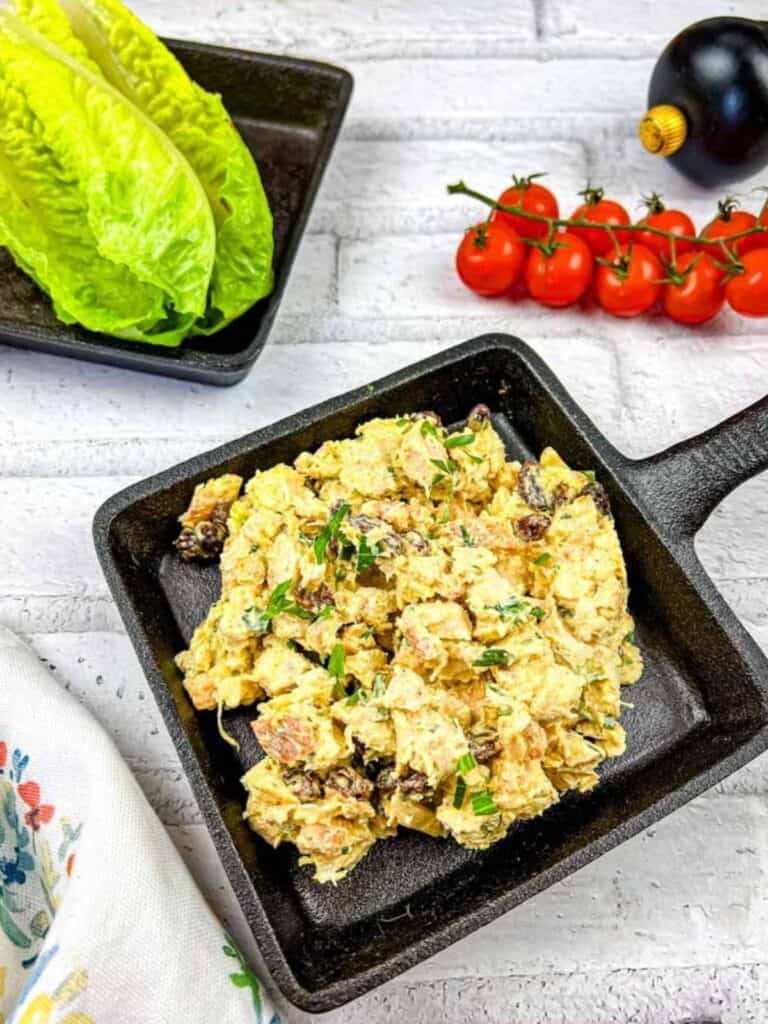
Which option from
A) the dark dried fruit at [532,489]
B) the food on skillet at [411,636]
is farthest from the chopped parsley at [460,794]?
the dark dried fruit at [532,489]

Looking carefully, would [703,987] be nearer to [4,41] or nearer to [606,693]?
[606,693]

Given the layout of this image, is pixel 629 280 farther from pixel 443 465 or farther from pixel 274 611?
pixel 274 611

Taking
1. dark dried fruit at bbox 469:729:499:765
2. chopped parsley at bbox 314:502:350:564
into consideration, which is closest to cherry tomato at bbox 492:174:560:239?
chopped parsley at bbox 314:502:350:564

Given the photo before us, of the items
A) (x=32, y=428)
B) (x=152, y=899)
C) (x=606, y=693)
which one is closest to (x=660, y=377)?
(x=606, y=693)

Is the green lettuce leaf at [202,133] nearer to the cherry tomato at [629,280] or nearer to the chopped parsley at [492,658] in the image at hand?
the cherry tomato at [629,280]

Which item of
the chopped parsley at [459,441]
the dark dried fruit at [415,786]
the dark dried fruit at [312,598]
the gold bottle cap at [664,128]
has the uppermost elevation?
the gold bottle cap at [664,128]

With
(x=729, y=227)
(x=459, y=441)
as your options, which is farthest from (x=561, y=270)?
(x=459, y=441)
